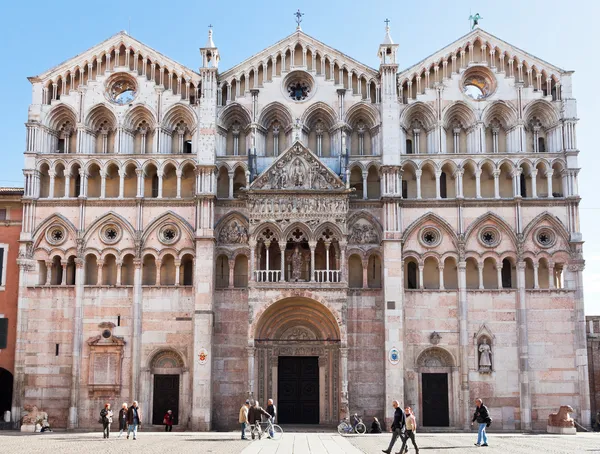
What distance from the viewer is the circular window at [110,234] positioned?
4157 cm

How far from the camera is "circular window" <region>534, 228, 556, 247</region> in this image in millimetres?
41031

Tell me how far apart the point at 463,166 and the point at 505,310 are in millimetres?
7886

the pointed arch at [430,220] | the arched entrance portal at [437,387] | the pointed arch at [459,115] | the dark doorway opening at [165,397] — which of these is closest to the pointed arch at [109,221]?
the dark doorway opening at [165,397]

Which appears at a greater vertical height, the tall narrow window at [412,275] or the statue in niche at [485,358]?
the tall narrow window at [412,275]

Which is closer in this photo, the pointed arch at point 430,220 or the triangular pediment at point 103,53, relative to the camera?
the pointed arch at point 430,220

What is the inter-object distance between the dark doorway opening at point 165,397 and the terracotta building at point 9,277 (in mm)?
7575

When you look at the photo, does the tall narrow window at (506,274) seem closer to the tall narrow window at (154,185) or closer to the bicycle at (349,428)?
the bicycle at (349,428)

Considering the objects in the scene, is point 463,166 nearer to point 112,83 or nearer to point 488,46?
point 488,46

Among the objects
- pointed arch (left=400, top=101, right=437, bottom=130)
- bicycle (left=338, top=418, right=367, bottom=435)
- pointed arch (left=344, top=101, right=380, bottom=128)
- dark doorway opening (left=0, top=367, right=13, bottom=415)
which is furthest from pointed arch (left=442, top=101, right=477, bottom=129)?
dark doorway opening (left=0, top=367, right=13, bottom=415)

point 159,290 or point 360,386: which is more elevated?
point 159,290

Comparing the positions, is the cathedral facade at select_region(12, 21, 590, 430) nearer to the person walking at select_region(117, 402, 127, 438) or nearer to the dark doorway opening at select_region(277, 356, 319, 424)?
the dark doorway opening at select_region(277, 356, 319, 424)

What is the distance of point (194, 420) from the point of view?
38688 millimetres

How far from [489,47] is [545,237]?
1092cm

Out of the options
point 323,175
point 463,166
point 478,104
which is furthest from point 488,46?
point 323,175
